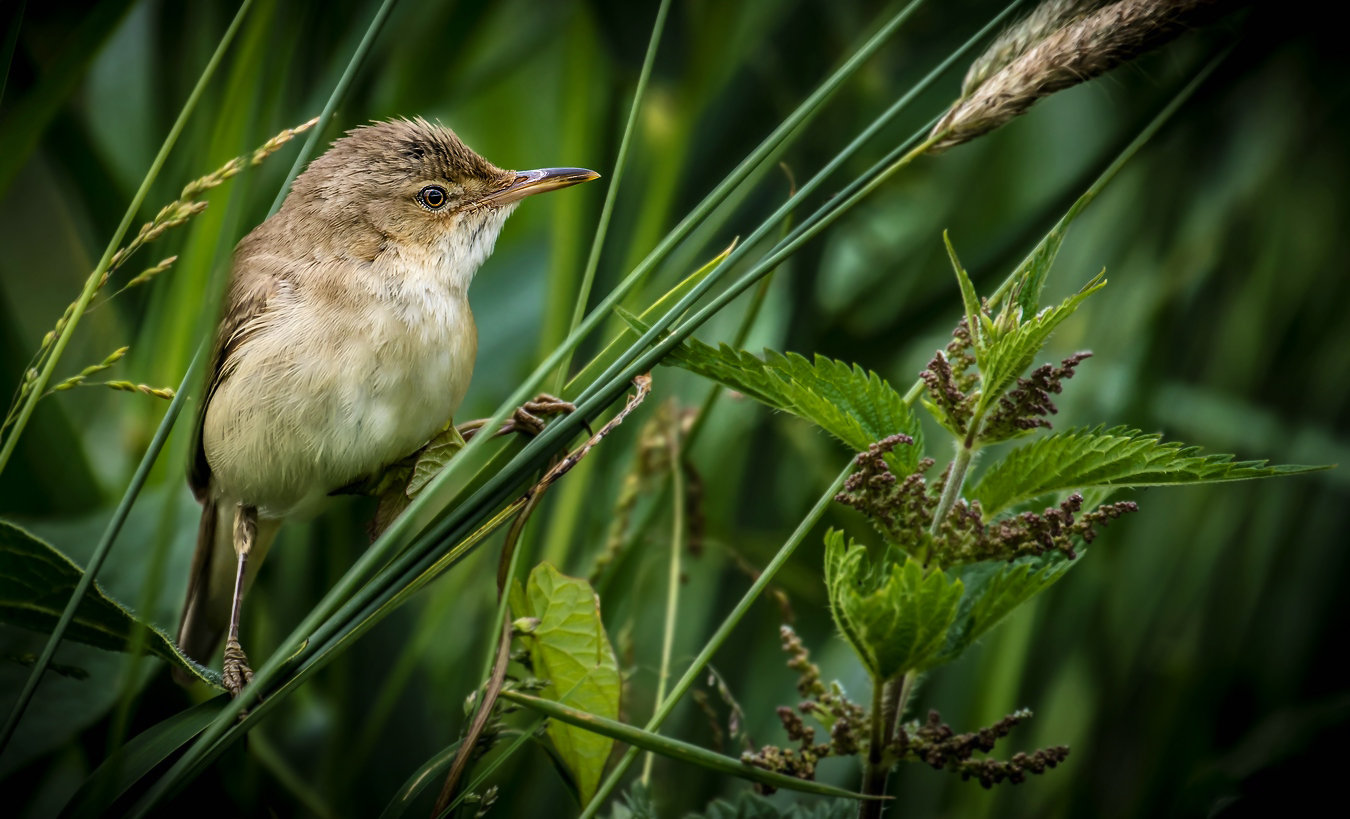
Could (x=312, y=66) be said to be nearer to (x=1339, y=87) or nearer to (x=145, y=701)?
(x=145, y=701)

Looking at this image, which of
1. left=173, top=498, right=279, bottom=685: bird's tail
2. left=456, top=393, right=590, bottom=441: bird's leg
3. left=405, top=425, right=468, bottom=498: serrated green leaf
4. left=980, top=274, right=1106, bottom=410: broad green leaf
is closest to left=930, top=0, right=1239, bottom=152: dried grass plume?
left=980, top=274, right=1106, bottom=410: broad green leaf

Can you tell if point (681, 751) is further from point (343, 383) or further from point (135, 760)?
point (343, 383)

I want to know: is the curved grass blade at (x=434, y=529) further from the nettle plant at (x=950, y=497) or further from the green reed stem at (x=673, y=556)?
the green reed stem at (x=673, y=556)

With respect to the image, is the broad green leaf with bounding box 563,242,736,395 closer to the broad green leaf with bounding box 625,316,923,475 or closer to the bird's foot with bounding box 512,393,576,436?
the bird's foot with bounding box 512,393,576,436

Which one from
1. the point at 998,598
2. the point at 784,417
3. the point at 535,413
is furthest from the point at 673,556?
the point at 998,598

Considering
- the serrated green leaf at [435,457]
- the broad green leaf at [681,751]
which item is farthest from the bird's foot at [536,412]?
the broad green leaf at [681,751]
